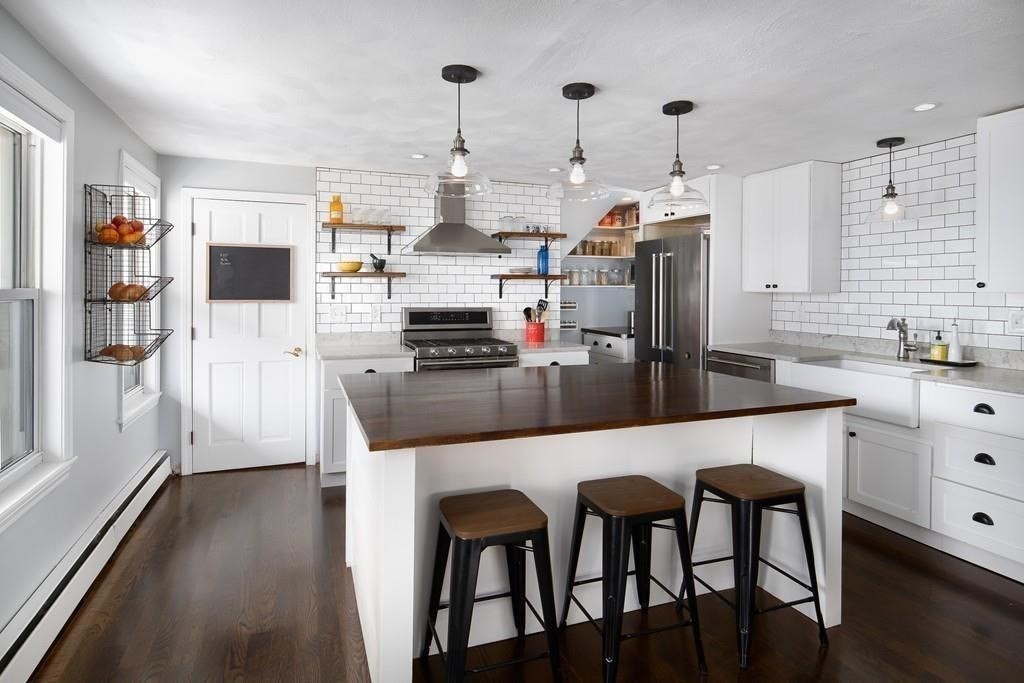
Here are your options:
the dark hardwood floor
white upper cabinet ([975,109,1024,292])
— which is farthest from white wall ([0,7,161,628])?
white upper cabinet ([975,109,1024,292])

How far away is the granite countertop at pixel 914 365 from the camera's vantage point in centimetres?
296

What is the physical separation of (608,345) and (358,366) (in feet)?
9.12

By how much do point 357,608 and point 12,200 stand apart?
7.04 ft

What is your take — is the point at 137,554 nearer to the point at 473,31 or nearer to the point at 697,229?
the point at 473,31

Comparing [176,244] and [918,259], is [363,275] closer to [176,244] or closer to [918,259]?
[176,244]

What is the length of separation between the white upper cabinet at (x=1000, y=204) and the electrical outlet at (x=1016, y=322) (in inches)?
16.1

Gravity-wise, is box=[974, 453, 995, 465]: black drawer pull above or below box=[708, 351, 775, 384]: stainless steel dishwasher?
below

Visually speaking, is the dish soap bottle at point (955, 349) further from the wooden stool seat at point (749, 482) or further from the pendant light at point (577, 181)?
the pendant light at point (577, 181)

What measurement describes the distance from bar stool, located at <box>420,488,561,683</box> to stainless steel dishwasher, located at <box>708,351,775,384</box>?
2.63m

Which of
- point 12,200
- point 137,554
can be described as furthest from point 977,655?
point 12,200

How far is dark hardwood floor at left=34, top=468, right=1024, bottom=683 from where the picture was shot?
83.7 inches

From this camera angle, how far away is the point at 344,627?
7.91 feet

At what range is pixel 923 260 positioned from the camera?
13.0 ft

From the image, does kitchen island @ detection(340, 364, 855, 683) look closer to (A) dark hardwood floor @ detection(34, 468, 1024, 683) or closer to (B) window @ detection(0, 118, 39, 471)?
(A) dark hardwood floor @ detection(34, 468, 1024, 683)
